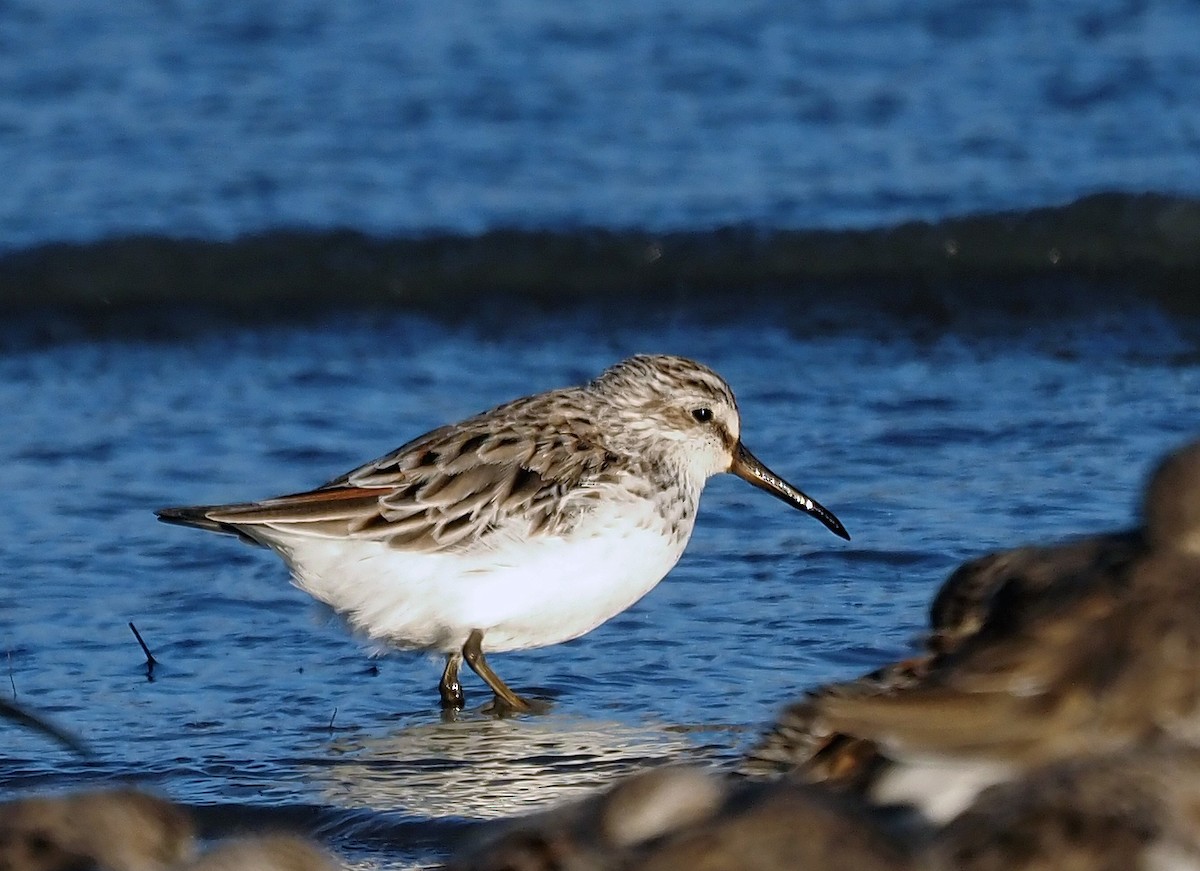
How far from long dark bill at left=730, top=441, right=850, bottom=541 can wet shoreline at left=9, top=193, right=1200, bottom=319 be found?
4.40m

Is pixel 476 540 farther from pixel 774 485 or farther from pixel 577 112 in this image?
pixel 577 112

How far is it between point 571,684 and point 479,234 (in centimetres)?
606

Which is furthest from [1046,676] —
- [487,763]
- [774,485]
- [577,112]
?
[577,112]

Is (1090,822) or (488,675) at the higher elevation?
(1090,822)

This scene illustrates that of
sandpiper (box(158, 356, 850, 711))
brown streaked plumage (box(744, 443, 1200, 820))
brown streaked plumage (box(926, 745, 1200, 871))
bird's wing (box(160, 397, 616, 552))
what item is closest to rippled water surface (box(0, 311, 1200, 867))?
sandpiper (box(158, 356, 850, 711))

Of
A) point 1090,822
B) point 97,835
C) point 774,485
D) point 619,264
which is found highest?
point 1090,822

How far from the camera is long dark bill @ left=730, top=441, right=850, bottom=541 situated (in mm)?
7969

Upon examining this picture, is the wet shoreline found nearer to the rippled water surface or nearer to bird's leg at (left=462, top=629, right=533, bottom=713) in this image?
the rippled water surface

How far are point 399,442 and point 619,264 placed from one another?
341 cm

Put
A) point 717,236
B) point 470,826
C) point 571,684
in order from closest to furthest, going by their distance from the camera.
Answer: point 470,826 → point 571,684 → point 717,236

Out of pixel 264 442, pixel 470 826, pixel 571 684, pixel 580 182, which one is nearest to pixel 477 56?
pixel 580 182

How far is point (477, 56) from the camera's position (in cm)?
1509

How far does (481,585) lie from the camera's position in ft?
23.6

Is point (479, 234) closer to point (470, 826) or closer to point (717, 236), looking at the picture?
point (717, 236)
